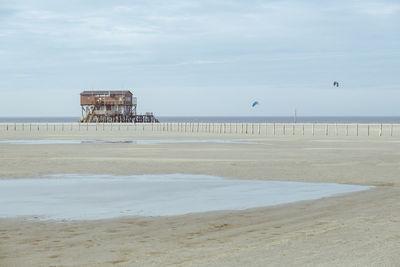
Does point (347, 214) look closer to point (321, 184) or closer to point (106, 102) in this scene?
point (321, 184)

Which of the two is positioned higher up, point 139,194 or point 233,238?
point 233,238

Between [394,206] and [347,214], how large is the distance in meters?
1.48

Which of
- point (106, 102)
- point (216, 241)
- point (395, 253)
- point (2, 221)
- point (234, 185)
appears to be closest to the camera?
point (395, 253)

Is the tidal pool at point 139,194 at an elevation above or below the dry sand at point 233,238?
below

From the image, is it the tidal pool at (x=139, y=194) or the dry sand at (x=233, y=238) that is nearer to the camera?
the dry sand at (x=233, y=238)

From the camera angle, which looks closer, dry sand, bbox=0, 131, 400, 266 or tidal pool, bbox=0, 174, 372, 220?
dry sand, bbox=0, 131, 400, 266

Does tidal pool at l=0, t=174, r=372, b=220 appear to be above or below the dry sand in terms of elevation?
below

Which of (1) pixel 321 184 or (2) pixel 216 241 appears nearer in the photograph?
(2) pixel 216 241

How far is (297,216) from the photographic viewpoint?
36.0ft

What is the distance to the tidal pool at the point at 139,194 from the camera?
39.3 ft

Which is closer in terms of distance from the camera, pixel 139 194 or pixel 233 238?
pixel 233 238

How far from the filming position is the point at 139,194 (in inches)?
577

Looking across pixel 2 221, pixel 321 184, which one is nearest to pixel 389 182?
pixel 321 184

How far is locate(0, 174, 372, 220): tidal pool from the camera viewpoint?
12.0 meters
